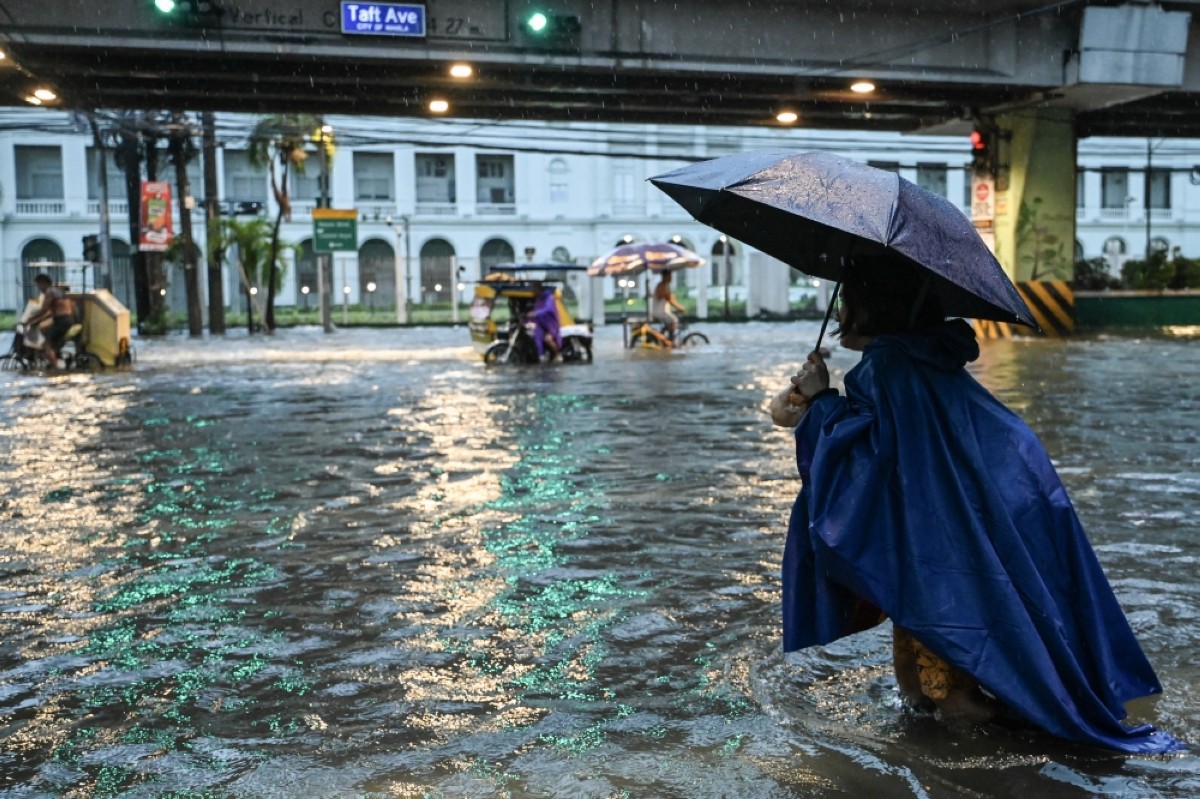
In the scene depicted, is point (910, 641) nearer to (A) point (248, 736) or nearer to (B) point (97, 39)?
(A) point (248, 736)

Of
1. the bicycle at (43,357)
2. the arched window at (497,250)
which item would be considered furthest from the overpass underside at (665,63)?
the arched window at (497,250)

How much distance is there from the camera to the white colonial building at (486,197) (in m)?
57.4

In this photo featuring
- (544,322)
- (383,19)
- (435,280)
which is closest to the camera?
(383,19)

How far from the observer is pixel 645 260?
1022 inches

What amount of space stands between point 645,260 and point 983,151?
6.28m

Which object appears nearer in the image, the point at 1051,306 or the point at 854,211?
the point at 854,211

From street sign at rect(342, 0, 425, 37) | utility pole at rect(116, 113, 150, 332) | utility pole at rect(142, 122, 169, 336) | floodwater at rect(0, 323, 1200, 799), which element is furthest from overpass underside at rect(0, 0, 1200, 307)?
utility pole at rect(142, 122, 169, 336)

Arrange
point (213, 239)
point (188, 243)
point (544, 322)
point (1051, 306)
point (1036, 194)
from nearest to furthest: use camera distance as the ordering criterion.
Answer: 1. point (544, 322)
2. point (1036, 194)
3. point (1051, 306)
4. point (188, 243)
5. point (213, 239)

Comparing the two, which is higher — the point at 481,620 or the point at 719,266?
the point at 719,266

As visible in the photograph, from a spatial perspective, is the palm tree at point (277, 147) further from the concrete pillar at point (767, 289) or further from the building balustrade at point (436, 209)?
the building balustrade at point (436, 209)

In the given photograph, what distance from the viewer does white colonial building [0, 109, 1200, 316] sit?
5738 centimetres

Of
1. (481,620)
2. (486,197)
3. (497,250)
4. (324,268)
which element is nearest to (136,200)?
(324,268)

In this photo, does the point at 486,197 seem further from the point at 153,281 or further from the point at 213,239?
the point at 153,281

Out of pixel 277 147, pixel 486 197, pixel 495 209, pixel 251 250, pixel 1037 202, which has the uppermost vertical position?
pixel 277 147
